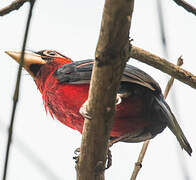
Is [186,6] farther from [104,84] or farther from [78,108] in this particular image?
[78,108]

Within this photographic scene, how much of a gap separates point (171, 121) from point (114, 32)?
1584 millimetres

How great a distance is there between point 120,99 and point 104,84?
1.18 metres

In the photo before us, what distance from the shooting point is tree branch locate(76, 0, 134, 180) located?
173 cm

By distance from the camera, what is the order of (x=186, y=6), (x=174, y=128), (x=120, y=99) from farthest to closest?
(x=120, y=99) → (x=174, y=128) → (x=186, y=6)

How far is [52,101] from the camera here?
400 cm

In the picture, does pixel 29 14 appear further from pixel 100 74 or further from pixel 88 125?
pixel 88 125

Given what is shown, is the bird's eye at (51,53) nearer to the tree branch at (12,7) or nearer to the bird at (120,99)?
the bird at (120,99)

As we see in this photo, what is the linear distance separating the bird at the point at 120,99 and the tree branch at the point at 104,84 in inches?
32.7

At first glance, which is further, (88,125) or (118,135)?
(118,135)

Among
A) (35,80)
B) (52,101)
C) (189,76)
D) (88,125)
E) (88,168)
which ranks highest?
(35,80)

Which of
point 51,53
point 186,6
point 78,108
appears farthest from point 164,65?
point 51,53

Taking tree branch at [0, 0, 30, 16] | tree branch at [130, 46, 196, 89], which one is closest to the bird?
tree branch at [130, 46, 196, 89]

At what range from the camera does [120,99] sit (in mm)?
3236

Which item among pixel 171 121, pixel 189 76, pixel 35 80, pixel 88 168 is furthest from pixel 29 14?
pixel 35 80
